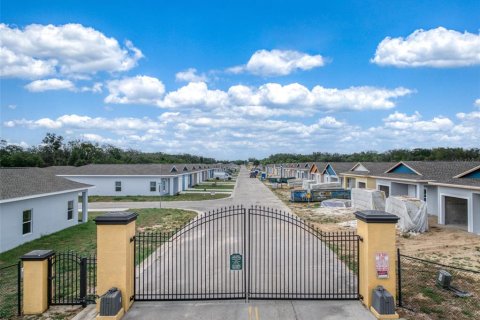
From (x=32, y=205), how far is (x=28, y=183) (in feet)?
5.93

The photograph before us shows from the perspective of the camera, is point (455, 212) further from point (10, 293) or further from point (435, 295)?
point (10, 293)

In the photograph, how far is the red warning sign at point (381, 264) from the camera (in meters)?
8.70

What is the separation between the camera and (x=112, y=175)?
138ft

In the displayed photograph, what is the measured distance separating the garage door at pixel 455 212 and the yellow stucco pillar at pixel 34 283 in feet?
78.7

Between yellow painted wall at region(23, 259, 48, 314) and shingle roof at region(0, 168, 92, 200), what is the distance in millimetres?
8888

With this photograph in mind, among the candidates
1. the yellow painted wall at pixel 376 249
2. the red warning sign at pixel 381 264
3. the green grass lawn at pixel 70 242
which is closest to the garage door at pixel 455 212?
the yellow painted wall at pixel 376 249

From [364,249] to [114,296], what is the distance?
648 centimetres

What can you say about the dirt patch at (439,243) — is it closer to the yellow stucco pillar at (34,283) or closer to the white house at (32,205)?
the yellow stucco pillar at (34,283)

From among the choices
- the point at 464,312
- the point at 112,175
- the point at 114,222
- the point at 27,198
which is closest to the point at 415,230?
the point at 464,312

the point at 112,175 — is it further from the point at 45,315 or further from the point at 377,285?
the point at 377,285

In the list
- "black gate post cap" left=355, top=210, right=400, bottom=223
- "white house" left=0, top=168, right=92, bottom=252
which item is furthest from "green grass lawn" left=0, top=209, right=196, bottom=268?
"black gate post cap" left=355, top=210, right=400, bottom=223

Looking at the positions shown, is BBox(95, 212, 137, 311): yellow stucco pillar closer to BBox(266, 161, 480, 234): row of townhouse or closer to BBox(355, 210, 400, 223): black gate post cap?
BBox(355, 210, 400, 223): black gate post cap

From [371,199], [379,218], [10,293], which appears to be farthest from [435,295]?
[371,199]

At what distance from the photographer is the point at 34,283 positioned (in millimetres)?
8820
